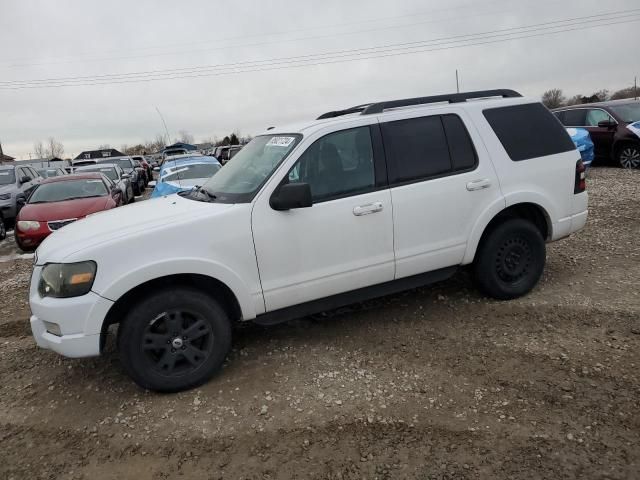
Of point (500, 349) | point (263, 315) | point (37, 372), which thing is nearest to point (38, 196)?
point (37, 372)

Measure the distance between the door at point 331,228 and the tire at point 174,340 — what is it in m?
0.47

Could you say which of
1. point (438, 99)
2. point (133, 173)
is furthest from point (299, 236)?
point (133, 173)

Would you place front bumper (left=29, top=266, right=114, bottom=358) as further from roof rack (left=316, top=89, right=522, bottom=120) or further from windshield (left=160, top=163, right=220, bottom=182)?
windshield (left=160, top=163, right=220, bottom=182)

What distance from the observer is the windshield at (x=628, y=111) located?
12.2 meters

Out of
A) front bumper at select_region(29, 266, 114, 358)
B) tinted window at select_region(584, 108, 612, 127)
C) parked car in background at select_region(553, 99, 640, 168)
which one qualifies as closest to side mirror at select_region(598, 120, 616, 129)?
parked car in background at select_region(553, 99, 640, 168)

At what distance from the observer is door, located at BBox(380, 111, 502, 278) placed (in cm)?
411

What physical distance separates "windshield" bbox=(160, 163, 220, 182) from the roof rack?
19.7ft

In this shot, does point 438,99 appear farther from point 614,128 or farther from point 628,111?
point 628,111

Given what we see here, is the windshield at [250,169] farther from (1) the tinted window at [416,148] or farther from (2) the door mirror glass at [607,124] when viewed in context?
(2) the door mirror glass at [607,124]

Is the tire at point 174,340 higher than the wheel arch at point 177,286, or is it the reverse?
the wheel arch at point 177,286

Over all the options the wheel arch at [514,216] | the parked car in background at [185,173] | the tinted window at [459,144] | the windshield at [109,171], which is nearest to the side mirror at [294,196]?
the tinted window at [459,144]

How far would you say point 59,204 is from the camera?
353 inches

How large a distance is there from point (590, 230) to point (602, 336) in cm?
359

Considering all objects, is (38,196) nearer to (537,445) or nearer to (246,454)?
(246,454)
